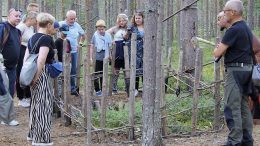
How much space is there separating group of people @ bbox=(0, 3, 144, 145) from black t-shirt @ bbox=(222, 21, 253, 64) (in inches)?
81.5

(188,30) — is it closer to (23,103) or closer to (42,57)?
(23,103)

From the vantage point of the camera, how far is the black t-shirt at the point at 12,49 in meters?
7.41

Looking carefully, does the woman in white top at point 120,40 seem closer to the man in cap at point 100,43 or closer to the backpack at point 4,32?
the man in cap at point 100,43

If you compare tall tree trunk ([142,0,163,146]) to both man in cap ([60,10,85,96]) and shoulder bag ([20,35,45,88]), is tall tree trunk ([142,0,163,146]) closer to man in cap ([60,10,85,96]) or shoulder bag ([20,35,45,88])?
shoulder bag ([20,35,45,88])

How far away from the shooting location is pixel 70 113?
695cm

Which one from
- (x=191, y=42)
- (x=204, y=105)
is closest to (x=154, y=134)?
(x=204, y=105)

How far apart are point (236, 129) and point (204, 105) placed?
2253mm

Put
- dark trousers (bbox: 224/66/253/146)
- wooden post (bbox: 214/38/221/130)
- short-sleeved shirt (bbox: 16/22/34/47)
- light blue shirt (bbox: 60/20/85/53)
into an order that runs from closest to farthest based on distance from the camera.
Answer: dark trousers (bbox: 224/66/253/146) < wooden post (bbox: 214/38/221/130) < short-sleeved shirt (bbox: 16/22/34/47) < light blue shirt (bbox: 60/20/85/53)

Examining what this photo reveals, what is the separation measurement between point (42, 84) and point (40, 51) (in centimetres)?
46

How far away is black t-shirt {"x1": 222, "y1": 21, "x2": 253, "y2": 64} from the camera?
17.0 ft

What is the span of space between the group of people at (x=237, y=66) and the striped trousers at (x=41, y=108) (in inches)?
84.0

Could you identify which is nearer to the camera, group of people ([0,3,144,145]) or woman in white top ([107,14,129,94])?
group of people ([0,3,144,145])

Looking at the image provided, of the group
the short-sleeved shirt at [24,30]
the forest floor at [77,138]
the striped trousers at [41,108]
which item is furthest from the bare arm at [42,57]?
the short-sleeved shirt at [24,30]

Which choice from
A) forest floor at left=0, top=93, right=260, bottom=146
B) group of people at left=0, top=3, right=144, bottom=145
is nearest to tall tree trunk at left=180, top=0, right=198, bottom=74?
group of people at left=0, top=3, right=144, bottom=145
